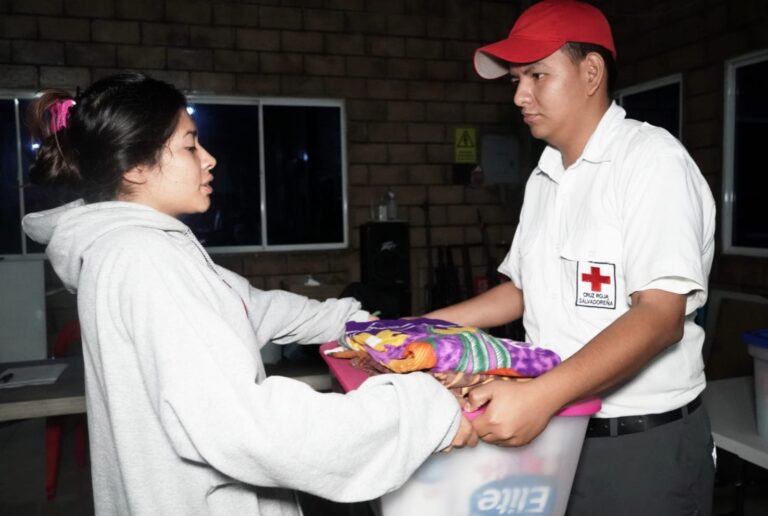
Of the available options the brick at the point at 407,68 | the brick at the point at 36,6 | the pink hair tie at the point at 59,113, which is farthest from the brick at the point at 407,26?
the pink hair tie at the point at 59,113

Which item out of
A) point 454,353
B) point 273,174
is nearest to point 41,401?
point 454,353

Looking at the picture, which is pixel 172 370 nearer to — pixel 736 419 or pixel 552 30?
pixel 552 30

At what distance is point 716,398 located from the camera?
1.87m

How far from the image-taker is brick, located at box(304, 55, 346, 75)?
17.5ft

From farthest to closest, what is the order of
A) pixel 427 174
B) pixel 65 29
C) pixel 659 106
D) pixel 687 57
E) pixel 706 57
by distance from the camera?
pixel 427 174, pixel 65 29, pixel 659 106, pixel 687 57, pixel 706 57

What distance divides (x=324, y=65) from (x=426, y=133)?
116 centimetres

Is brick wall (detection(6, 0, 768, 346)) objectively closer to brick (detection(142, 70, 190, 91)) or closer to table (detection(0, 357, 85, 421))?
brick (detection(142, 70, 190, 91))

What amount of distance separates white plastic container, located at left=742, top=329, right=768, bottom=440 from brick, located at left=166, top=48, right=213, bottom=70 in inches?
187

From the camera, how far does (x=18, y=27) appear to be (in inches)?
186

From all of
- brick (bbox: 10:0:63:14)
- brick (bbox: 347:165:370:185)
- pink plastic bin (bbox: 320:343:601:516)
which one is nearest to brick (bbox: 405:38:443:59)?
brick (bbox: 347:165:370:185)

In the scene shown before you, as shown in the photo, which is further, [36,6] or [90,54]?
[90,54]

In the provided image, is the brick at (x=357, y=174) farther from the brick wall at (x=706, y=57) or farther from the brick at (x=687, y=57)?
the brick at (x=687, y=57)

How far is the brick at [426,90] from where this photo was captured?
224 inches

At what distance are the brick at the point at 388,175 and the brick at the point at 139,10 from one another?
2235 millimetres
